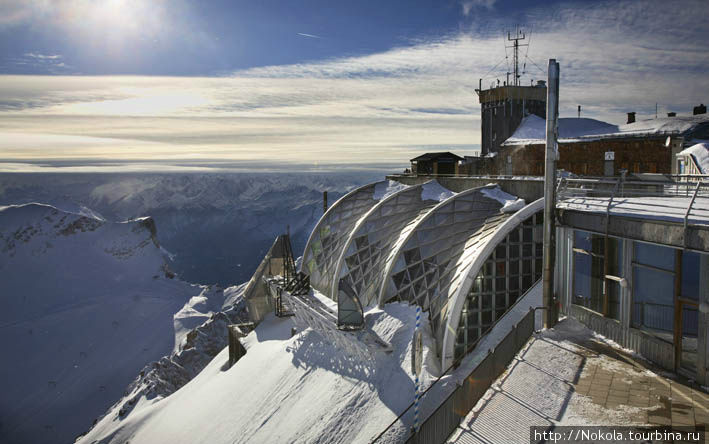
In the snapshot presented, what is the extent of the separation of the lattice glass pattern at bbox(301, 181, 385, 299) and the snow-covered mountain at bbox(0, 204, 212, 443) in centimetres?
4763

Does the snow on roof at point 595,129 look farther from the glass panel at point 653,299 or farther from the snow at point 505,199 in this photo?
the glass panel at point 653,299

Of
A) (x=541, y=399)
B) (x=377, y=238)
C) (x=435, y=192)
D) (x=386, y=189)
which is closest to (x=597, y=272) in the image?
(x=541, y=399)

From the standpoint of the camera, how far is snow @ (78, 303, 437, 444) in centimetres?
1500

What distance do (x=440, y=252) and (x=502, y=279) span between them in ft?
10.3

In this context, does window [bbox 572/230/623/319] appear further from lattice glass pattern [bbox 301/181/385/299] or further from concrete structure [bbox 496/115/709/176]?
concrete structure [bbox 496/115/709/176]

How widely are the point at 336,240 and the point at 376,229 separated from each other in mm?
5427

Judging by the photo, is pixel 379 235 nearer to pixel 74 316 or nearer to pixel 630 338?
pixel 630 338

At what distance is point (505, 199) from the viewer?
66.6 feet

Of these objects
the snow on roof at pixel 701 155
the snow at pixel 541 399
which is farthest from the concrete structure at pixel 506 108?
the snow at pixel 541 399

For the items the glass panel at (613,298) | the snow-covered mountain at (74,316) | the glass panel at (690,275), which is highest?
the glass panel at (690,275)

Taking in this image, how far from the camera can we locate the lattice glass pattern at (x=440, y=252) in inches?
687

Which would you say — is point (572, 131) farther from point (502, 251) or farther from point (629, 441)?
point (629, 441)

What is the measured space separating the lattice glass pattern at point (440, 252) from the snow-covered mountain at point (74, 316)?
58.0 meters

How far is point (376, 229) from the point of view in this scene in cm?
2512
